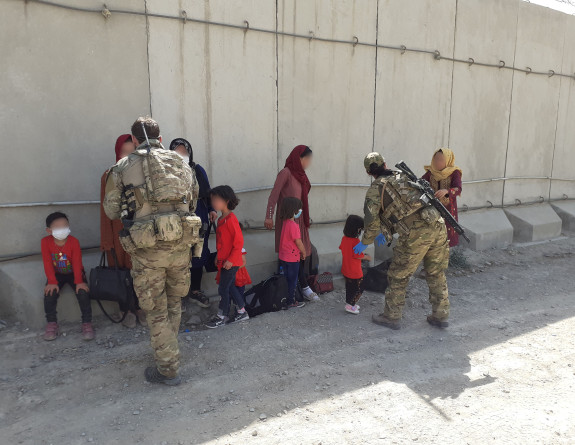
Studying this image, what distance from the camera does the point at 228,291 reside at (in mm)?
4457

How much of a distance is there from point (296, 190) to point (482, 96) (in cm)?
441

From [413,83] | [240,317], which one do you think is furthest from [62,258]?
[413,83]

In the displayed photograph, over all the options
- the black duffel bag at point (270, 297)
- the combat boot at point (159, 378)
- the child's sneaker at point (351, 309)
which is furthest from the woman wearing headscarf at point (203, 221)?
the child's sneaker at point (351, 309)

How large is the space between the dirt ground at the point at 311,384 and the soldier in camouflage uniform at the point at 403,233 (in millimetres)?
276

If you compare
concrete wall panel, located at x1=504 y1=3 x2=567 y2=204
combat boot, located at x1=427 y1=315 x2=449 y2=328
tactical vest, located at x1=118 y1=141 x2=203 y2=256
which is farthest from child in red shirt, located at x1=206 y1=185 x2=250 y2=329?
concrete wall panel, located at x1=504 y1=3 x2=567 y2=204

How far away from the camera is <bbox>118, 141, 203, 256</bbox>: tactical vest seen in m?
3.24

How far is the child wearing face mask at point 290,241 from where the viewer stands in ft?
15.5

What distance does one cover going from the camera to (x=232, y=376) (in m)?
3.61

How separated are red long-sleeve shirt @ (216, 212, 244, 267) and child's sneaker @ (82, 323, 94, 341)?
128cm

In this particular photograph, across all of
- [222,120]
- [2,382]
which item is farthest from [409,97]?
[2,382]

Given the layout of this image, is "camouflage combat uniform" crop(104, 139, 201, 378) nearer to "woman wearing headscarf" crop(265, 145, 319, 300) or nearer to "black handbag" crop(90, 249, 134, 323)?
"black handbag" crop(90, 249, 134, 323)

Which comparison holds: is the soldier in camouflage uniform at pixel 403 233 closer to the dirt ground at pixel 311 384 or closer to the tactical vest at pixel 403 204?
the tactical vest at pixel 403 204

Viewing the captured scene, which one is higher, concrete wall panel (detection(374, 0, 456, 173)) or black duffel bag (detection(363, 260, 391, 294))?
concrete wall panel (detection(374, 0, 456, 173))

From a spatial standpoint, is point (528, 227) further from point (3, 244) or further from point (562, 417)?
point (3, 244)
